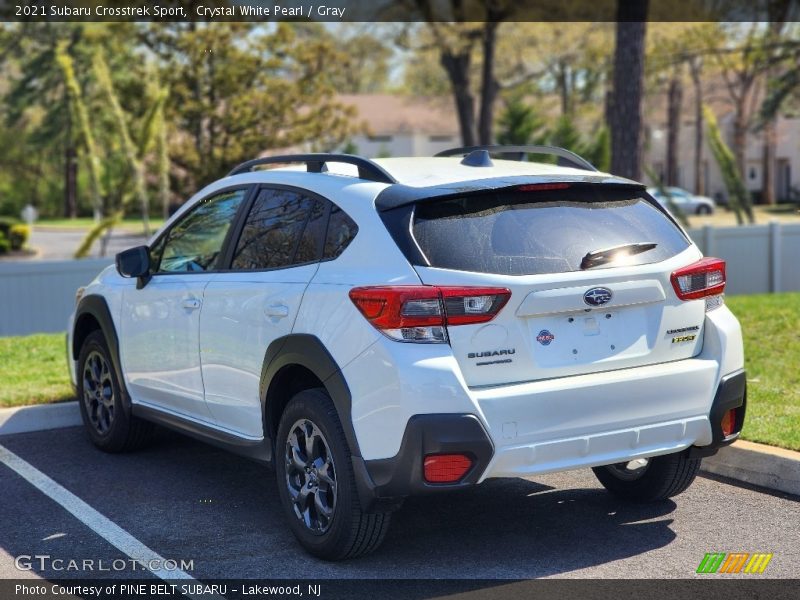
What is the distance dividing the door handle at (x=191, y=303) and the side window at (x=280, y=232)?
0.29 meters

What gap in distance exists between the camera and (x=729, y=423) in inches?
208

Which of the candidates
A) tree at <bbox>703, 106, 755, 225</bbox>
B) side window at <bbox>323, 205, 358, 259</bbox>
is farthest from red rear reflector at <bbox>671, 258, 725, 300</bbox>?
tree at <bbox>703, 106, 755, 225</bbox>

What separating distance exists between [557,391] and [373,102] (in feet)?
223

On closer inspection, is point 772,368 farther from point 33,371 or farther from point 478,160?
point 33,371

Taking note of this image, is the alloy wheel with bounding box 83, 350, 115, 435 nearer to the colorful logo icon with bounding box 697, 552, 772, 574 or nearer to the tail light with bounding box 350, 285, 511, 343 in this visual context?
the tail light with bounding box 350, 285, 511, 343

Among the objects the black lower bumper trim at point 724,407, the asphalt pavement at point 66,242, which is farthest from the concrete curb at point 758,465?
the asphalt pavement at point 66,242

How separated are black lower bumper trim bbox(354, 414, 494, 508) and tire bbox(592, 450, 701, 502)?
1.41m

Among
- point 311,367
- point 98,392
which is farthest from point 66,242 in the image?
point 311,367

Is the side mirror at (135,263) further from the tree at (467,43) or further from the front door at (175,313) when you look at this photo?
the tree at (467,43)

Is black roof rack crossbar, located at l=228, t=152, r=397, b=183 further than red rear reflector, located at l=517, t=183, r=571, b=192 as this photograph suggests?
Yes

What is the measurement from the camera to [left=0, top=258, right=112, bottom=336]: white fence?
49.1 ft

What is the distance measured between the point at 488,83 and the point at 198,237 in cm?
2621

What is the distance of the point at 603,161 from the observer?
31.8 m

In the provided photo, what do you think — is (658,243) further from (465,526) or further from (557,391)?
(465,526)
